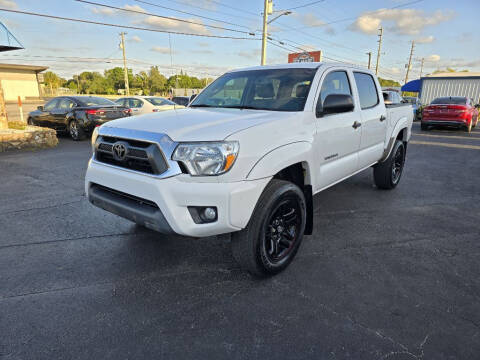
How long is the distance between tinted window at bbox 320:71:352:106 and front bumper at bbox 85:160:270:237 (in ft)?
4.93

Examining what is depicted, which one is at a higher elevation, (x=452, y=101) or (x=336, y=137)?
(x=452, y=101)

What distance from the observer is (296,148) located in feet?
9.31

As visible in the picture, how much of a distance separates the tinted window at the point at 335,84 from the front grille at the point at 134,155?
1856 mm

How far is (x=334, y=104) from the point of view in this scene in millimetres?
3135

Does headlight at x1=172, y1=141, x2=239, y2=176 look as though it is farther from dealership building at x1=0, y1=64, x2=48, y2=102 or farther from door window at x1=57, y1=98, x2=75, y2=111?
dealership building at x1=0, y1=64, x2=48, y2=102

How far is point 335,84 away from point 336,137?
0.69 meters

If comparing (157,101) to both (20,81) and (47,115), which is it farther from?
(20,81)

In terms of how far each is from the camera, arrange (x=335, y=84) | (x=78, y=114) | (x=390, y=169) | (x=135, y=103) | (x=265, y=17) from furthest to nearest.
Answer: (x=265, y=17) < (x=135, y=103) < (x=78, y=114) < (x=390, y=169) < (x=335, y=84)

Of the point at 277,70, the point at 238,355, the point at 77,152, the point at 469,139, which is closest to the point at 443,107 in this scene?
the point at 469,139

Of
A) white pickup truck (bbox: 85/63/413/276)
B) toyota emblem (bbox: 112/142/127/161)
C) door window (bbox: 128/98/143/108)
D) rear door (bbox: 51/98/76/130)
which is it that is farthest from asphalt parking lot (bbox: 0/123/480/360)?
door window (bbox: 128/98/143/108)

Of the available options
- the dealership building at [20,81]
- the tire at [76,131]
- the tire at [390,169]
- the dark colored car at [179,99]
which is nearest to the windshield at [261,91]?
the tire at [390,169]

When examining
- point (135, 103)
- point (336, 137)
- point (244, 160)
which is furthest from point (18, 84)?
point (244, 160)

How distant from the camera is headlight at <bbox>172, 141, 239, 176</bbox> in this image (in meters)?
2.32

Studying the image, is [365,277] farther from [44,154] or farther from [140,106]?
[140,106]
